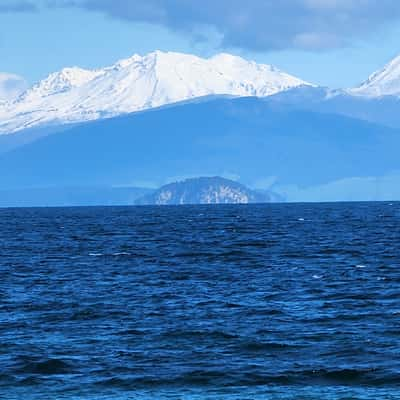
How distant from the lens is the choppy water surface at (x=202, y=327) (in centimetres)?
3000

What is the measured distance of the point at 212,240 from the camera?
9669 cm

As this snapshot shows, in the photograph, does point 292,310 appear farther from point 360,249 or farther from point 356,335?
point 360,249

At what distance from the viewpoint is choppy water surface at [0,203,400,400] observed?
98.4 feet

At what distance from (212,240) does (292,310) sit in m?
53.4

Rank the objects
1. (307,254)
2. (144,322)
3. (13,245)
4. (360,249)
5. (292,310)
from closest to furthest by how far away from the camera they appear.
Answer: (144,322), (292,310), (307,254), (360,249), (13,245)

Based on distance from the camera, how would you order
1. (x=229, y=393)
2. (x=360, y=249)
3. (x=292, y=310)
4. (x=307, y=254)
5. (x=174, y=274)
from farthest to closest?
(x=360, y=249)
(x=307, y=254)
(x=174, y=274)
(x=292, y=310)
(x=229, y=393)

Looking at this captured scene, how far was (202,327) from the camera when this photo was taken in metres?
39.1

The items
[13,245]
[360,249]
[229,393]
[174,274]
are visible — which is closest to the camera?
[229,393]

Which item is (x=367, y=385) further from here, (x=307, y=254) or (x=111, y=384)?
(x=307, y=254)

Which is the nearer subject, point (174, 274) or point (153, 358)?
point (153, 358)

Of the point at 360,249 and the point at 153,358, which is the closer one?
the point at 153,358

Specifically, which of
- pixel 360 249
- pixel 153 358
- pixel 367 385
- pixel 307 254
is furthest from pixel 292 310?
pixel 360 249

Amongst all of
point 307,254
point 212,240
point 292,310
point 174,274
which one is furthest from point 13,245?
point 292,310

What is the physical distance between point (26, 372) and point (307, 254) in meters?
45.0
